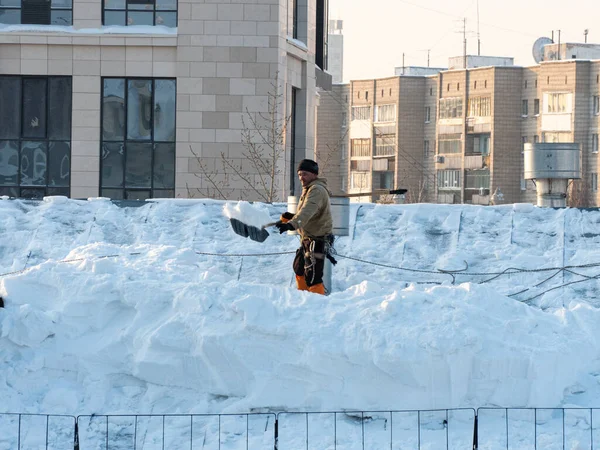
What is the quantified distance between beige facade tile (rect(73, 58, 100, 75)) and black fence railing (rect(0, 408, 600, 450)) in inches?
540

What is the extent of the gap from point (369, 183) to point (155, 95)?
59.5 m

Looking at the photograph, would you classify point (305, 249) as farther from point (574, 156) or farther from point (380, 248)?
point (574, 156)

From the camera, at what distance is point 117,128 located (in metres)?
21.2

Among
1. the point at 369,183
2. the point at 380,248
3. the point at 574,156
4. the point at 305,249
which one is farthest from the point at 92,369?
the point at 369,183

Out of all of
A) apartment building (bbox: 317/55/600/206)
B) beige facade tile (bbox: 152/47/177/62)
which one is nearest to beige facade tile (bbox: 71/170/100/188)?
beige facade tile (bbox: 152/47/177/62)

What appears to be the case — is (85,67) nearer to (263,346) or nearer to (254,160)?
(254,160)

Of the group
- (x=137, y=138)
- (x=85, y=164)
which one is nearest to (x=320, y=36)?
(x=137, y=138)

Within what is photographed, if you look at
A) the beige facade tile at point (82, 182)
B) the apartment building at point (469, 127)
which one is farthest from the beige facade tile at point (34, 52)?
the apartment building at point (469, 127)

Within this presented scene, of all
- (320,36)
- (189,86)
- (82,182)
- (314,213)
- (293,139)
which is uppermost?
(320,36)

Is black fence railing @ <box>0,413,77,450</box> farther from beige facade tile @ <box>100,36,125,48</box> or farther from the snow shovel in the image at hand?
beige facade tile @ <box>100,36,125,48</box>

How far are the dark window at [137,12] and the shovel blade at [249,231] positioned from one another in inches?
423

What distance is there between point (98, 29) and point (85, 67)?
759mm

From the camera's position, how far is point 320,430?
809cm

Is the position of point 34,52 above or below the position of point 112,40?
below
